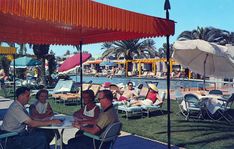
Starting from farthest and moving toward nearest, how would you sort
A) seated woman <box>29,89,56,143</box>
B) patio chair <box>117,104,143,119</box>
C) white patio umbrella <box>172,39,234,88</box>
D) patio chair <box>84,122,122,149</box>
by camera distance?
white patio umbrella <box>172,39,234,88</box>, patio chair <box>117,104,143,119</box>, seated woman <box>29,89,56,143</box>, patio chair <box>84,122,122,149</box>

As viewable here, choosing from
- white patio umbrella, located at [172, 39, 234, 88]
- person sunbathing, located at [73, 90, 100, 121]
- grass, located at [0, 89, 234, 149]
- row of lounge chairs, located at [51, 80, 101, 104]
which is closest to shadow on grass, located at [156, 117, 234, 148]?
grass, located at [0, 89, 234, 149]

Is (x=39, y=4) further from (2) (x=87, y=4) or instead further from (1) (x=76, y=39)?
(1) (x=76, y=39)

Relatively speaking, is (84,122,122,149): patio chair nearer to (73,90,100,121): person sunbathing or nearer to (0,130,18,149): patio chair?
(73,90,100,121): person sunbathing

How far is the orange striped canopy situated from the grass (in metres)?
2.49

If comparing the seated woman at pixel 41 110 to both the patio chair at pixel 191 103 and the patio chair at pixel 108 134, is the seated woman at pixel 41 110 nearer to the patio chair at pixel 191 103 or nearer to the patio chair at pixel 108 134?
the patio chair at pixel 108 134

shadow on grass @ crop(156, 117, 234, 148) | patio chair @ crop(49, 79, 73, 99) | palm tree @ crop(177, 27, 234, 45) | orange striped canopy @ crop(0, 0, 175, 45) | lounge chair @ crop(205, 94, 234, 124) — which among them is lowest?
shadow on grass @ crop(156, 117, 234, 148)

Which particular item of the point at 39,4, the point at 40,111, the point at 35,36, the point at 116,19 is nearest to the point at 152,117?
the point at 35,36

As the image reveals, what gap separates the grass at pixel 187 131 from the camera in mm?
7039

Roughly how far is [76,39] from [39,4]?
484 cm

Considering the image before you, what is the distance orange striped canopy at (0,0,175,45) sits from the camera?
428cm

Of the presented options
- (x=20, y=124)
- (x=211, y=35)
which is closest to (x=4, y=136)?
(x=20, y=124)

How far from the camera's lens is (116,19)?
17.2ft

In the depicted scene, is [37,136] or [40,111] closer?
[37,136]

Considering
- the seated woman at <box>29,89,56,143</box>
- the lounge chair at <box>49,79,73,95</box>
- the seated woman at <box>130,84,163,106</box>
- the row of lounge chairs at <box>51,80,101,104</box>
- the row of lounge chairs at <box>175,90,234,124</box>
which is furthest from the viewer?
the lounge chair at <box>49,79,73,95</box>
